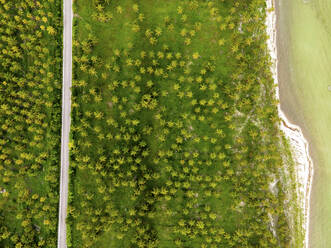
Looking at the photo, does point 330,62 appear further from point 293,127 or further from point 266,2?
point 266,2

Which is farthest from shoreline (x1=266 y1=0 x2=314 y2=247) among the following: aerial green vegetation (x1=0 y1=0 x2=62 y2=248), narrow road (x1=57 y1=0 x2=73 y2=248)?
aerial green vegetation (x1=0 y1=0 x2=62 y2=248)

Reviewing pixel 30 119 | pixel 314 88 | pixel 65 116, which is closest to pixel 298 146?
→ pixel 314 88

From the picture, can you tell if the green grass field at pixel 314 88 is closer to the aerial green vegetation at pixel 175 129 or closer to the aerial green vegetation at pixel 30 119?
Result: the aerial green vegetation at pixel 175 129

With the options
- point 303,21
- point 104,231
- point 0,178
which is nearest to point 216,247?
point 104,231

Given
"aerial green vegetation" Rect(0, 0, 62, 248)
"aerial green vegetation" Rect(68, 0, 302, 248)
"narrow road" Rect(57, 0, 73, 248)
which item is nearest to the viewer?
"aerial green vegetation" Rect(68, 0, 302, 248)

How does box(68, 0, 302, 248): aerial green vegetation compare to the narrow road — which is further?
the narrow road

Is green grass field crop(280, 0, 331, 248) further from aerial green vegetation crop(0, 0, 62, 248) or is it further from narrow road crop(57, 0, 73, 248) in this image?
aerial green vegetation crop(0, 0, 62, 248)

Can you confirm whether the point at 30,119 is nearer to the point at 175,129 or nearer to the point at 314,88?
the point at 175,129

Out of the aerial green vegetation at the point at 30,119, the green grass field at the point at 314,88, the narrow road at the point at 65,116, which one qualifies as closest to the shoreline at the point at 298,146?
the green grass field at the point at 314,88
